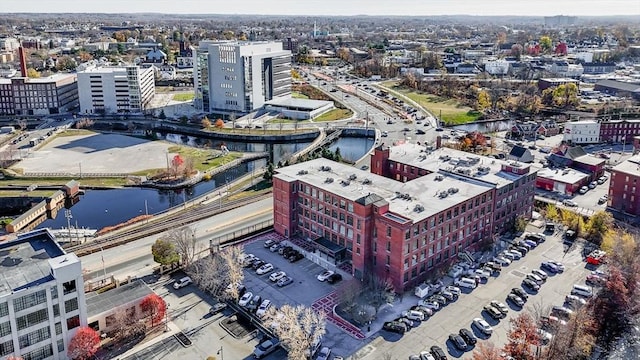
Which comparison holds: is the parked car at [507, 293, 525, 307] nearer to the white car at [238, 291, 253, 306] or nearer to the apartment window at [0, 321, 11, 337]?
the white car at [238, 291, 253, 306]

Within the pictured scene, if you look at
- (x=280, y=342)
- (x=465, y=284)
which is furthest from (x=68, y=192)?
(x=465, y=284)

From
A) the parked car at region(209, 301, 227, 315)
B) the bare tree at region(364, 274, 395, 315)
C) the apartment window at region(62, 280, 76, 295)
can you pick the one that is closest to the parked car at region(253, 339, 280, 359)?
the parked car at region(209, 301, 227, 315)

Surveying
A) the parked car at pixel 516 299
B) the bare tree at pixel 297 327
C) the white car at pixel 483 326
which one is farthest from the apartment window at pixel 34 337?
the parked car at pixel 516 299

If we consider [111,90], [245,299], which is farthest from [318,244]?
[111,90]

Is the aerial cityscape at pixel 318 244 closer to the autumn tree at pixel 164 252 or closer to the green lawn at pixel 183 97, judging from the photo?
the autumn tree at pixel 164 252

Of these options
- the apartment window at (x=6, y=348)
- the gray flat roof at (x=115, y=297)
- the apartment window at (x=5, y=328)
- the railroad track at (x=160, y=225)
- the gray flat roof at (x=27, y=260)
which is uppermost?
the gray flat roof at (x=27, y=260)

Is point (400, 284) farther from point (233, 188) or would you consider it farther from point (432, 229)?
point (233, 188)
